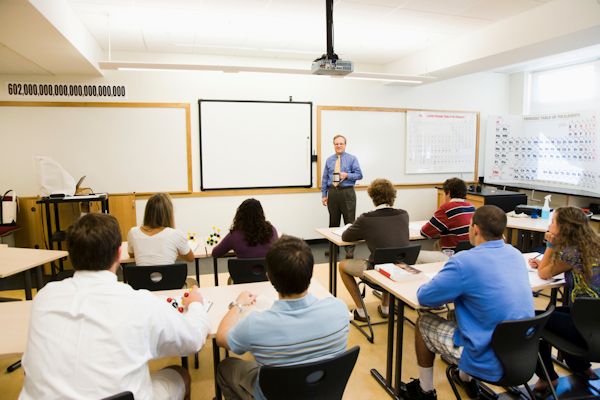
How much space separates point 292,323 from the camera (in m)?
1.38

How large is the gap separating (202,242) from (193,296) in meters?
1.69

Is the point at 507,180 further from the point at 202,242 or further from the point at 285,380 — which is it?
the point at 285,380

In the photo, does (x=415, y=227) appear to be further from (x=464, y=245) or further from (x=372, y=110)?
(x=372, y=110)

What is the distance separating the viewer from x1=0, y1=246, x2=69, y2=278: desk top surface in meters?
2.74

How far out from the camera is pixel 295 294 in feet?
4.83

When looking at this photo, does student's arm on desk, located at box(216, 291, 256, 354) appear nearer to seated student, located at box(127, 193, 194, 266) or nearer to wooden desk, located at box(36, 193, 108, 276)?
seated student, located at box(127, 193, 194, 266)

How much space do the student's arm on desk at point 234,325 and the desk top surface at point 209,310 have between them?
5 cm

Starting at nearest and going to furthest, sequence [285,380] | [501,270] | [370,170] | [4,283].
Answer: [285,380]
[501,270]
[4,283]
[370,170]

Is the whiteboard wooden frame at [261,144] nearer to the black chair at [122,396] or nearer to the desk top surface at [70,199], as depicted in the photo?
the desk top surface at [70,199]

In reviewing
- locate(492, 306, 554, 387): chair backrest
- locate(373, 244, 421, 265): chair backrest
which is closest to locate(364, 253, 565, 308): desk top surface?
locate(373, 244, 421, 265): chair backrest

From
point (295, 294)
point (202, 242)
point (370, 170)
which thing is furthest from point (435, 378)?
point (370, 170)

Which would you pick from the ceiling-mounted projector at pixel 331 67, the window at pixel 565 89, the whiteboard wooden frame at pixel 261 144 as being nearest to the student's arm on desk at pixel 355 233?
the ceiling-mounted projector at pixel 331 67

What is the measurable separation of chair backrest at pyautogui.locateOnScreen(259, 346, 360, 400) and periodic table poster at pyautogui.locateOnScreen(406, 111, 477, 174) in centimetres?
557

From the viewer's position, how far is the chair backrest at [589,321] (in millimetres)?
2000
